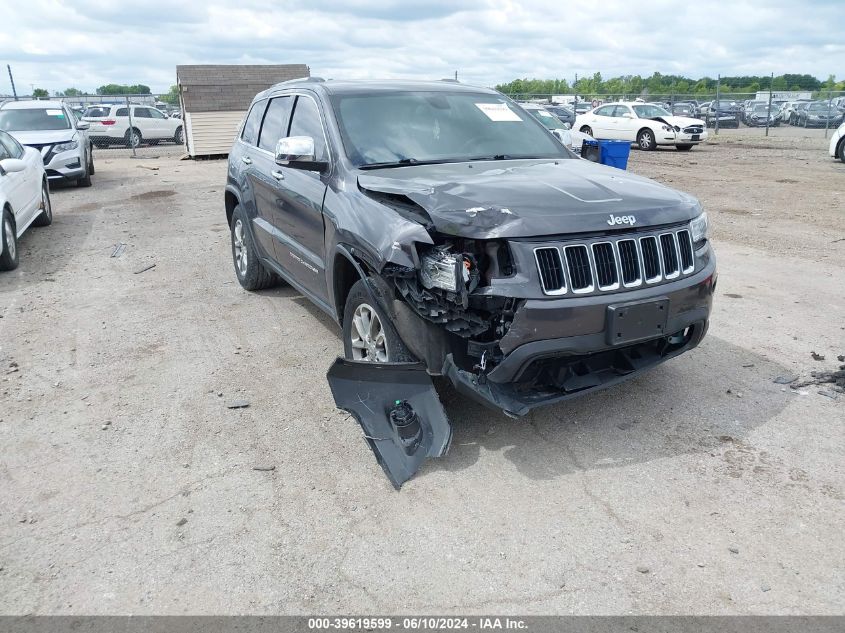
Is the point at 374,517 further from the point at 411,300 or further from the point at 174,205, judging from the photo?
the point at 174,205

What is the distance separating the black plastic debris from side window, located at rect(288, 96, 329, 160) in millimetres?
1596

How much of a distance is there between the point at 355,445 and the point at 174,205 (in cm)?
1055

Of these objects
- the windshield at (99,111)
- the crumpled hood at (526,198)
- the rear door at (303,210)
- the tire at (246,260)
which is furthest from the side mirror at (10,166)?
the windshield at (99,111)

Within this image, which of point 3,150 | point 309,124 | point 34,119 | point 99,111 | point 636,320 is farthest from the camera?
point 99,111

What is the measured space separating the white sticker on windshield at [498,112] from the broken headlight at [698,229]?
177 centimetres

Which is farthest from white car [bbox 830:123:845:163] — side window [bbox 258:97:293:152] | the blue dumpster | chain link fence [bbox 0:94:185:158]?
chain link fence [bbox 0:94:185:158]

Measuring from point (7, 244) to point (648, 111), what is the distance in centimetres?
2052

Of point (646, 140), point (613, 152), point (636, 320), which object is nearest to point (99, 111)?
point (646, 140)

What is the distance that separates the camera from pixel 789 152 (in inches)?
853

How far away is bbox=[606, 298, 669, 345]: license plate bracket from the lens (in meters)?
3.53

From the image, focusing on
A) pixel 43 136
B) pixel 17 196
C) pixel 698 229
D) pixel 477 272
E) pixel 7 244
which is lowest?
pixel 7 244

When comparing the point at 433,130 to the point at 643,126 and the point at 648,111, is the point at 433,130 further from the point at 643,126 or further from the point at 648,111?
the point at 648,111

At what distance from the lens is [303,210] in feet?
16.2

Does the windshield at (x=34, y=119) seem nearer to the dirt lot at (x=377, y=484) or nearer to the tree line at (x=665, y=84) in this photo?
the dirt lot at (x=377, y=484)
